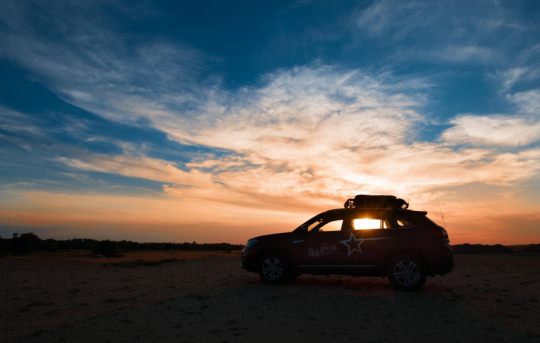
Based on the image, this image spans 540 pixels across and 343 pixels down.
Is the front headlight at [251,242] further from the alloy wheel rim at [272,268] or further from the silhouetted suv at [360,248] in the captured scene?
the alloy wheel rim at [272,268]

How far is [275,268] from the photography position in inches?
357

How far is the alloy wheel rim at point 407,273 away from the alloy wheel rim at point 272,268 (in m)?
2.72

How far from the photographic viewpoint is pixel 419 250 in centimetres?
835

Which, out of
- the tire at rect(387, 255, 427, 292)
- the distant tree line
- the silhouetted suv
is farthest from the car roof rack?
the distant tree line

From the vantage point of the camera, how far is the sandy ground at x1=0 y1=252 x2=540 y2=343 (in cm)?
493

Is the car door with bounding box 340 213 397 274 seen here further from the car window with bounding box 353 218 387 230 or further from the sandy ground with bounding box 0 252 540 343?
the sandy ground with bounding box 0 252 540 343

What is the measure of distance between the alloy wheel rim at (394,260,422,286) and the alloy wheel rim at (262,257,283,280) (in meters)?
2.72

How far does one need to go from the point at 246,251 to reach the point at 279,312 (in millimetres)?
3526

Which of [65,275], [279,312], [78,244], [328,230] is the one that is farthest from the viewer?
[78,244]

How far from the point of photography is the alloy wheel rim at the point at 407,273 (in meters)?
8.25

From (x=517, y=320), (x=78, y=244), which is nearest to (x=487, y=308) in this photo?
(x=517, y=320)

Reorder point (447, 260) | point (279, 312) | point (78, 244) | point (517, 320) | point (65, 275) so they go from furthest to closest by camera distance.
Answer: point (78, 244) → point (65, 275) → point (447, 260) → point (279, 312) → point (517, 320)

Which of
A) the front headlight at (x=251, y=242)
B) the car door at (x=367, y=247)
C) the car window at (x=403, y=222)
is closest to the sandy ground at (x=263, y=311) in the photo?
the car door at (x=367, y=247)

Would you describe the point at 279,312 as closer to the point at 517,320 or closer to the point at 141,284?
the point at 517,320
